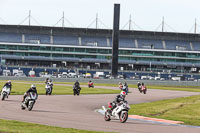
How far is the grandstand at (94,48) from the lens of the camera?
433ft

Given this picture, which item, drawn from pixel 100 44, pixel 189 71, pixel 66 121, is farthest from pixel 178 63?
pixel 66 121

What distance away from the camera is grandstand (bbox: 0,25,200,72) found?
132000 millimetres

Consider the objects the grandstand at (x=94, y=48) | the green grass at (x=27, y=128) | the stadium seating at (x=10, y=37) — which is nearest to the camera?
the green grass at (x=27, y=128)

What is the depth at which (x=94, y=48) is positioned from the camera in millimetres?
133125

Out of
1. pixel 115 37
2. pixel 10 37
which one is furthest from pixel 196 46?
pixel 10 37

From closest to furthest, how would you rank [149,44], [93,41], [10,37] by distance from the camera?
[10,37] < [93,41] < [149,44]

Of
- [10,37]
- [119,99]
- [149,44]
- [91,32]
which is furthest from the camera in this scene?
[91,32]

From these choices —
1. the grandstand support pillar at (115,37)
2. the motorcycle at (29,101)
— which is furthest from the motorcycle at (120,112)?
the grandstand support pillar at (115,37)

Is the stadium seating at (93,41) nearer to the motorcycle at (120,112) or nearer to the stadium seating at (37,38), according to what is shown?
the stadium seating at (37,38)

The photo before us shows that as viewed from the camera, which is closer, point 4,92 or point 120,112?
point 120,112

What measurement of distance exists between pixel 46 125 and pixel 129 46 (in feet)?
391

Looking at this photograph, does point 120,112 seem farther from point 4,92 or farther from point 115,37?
point 115,37

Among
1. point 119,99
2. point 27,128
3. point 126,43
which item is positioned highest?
point 126,43

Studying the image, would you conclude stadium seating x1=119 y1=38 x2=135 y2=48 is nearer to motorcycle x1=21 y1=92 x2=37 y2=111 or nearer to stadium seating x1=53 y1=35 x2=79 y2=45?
stadium seating x1=53 y1=35 x2=79 y2=45
